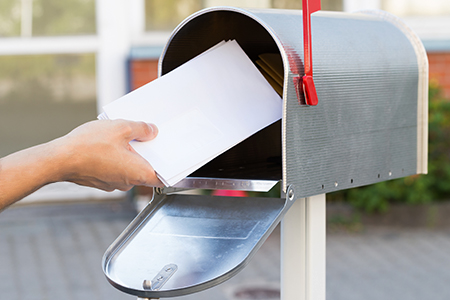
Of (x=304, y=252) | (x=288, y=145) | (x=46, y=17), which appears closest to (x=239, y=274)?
(x=304, y=252)

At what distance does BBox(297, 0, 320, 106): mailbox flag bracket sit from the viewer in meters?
1.47

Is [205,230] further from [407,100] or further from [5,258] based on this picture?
[5,258]

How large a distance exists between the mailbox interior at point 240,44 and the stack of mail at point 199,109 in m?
0.14

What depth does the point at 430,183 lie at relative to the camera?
568 centimetres

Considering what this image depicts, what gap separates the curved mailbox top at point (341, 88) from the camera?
1.51 m

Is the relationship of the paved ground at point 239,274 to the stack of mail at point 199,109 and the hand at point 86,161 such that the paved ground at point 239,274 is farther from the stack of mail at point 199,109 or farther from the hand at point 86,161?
the hand at point 86,161

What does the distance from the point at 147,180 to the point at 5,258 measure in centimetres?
400

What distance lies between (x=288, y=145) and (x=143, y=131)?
349mm

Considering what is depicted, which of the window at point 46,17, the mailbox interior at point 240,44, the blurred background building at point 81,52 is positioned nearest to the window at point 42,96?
the blurred background building at point 81,52

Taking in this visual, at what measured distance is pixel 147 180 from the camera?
145 cm

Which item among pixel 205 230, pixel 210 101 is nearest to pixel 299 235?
pixel 205 230

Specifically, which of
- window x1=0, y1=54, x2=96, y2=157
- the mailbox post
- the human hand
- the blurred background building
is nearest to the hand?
the human hand

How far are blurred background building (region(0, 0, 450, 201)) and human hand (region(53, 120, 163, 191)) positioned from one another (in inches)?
194

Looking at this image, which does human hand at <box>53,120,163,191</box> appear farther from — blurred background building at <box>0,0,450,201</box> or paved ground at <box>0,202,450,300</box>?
blurred background building at <box>0,0,450,201</box>
